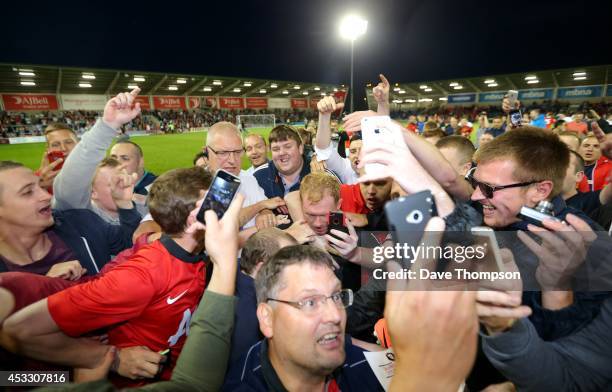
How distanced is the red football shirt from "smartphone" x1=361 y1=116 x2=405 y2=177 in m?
1.44

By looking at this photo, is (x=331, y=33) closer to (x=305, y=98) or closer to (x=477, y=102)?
(x=305, y=98)

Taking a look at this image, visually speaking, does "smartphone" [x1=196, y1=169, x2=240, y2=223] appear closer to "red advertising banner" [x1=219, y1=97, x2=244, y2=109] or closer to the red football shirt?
the red football shirt

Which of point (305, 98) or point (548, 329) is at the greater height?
point (305, 98)

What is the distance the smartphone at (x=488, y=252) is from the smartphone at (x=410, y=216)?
43cm

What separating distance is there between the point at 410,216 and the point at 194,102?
51942 mm

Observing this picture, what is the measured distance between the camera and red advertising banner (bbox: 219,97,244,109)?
5003cm

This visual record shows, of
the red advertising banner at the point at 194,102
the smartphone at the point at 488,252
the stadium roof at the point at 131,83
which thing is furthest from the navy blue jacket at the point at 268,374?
the red advertising banner at the point at 194,102

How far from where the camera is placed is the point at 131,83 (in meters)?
37.8

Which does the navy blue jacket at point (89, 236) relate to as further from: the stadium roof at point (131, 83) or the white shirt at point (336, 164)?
the stadium roof at point (131, 83)

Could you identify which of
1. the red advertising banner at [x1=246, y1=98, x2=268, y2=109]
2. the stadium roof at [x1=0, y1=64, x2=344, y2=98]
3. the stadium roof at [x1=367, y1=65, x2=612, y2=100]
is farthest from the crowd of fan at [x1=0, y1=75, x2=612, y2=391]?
the red advertising banner at [x1=246, y1=98, x2=268, y2=109]

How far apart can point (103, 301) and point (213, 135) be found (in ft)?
9.02

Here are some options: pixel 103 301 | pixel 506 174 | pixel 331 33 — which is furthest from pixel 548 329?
pixel 331 33

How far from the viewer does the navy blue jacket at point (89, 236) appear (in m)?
2.38

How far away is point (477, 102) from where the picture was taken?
4556 cm
